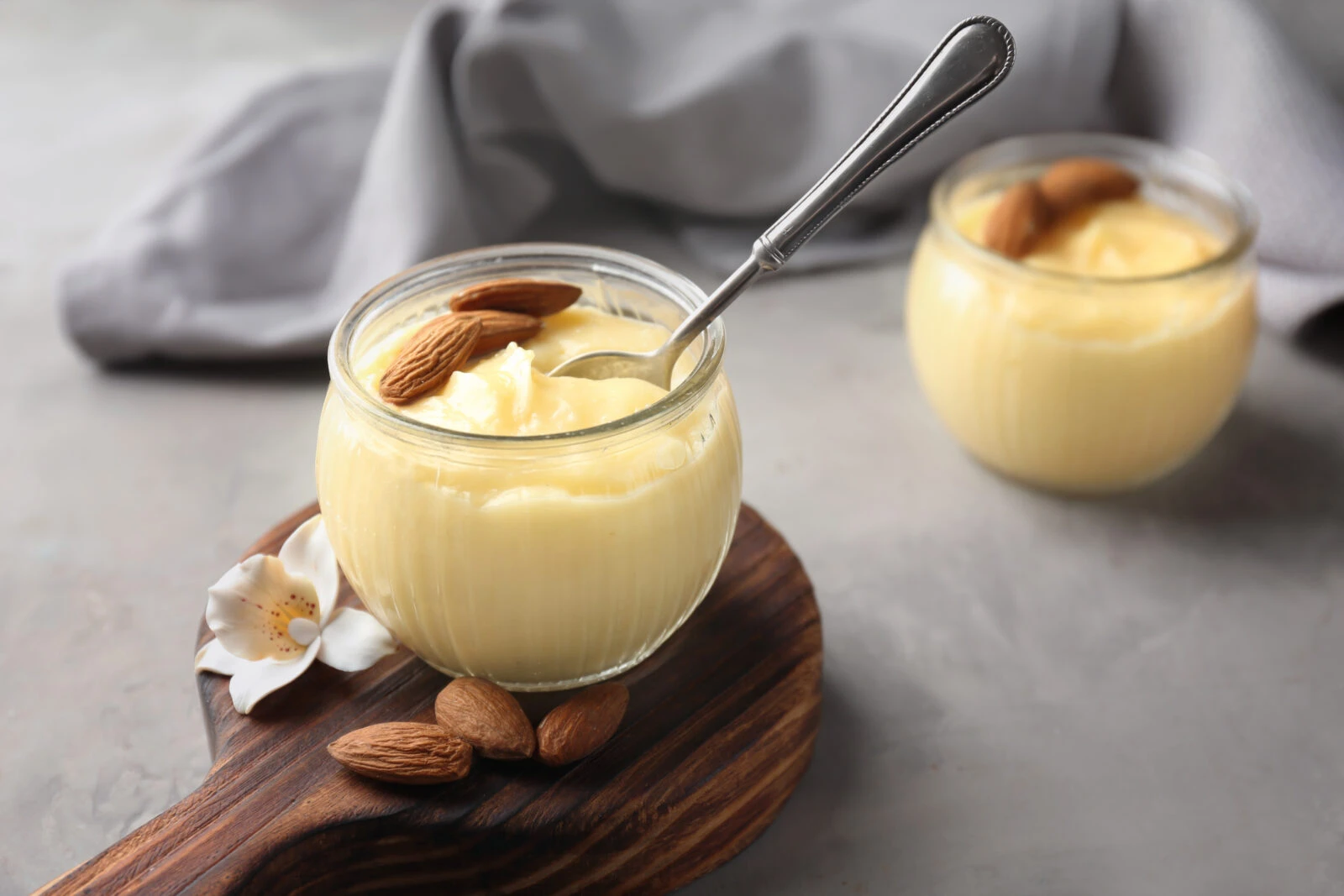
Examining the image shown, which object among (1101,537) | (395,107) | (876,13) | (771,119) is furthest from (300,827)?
(876,13)

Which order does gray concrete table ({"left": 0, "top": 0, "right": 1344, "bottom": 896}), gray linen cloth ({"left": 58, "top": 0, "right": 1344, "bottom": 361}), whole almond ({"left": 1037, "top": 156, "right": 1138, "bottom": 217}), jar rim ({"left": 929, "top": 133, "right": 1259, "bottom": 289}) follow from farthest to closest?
gray linen cloth ({"left": 58, "top": 0, "right": 1344, "bottom": 361}) < whole almond ({"left": 1037, "top": 156, "right": 1138, "bottom": 217}) < jar rim ({"left": 929, "top": 133, "right": 1259, "bottom": 289}) < gray concrete table ({"left": 0, "top": 0, "right": 1344, "bottom": 896})

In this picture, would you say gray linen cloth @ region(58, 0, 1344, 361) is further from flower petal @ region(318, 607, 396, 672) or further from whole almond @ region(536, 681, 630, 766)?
whole almond @ region(536, 681, 630, 766)

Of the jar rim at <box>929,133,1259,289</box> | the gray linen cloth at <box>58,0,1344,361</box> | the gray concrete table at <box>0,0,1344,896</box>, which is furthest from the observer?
the gray linen cloth at <box>58,0,1344,361</box>

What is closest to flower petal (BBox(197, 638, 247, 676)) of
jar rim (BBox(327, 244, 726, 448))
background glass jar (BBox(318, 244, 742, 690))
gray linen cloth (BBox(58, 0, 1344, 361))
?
background glass jar (BBox(318, 244, 742, 690))

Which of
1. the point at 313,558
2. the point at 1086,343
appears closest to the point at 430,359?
the point at 313,558

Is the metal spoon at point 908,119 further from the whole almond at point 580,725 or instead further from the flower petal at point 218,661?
the flower petal at point 218,661

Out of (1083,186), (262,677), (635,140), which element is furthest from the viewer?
(635,140)

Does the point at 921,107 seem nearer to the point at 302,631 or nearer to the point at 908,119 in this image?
the point at 908,119

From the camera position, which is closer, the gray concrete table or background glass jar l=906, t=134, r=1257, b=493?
the gray concrete table
